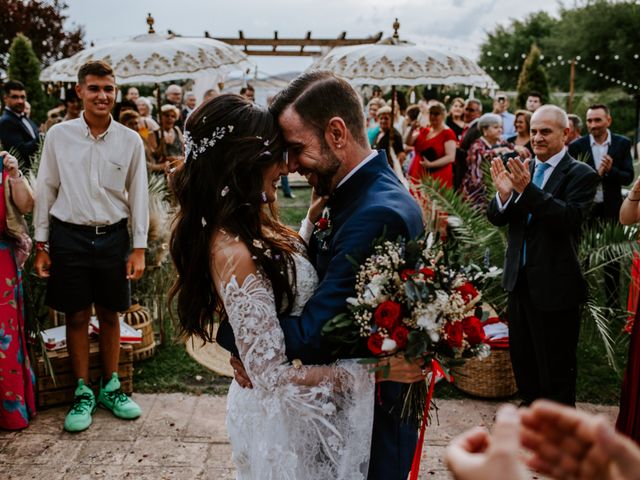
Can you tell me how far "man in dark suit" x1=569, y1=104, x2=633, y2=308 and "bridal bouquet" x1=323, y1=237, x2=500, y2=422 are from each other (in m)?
5.13

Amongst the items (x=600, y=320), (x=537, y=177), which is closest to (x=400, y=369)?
(x=537, y=177)

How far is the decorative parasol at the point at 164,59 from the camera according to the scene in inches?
279

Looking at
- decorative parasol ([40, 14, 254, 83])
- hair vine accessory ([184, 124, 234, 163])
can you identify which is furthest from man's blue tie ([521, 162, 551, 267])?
decorative parasol ([40, 14, 254, 83])

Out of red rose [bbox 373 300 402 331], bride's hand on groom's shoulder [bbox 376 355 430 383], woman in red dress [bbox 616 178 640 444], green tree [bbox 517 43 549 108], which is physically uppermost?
green tree [bbox 517 43 549 108]

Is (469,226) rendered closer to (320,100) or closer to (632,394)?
(632,394)

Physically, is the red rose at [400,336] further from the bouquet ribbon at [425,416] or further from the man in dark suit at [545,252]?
the man in dark suit at [545,252]

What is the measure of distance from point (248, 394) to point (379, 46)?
6569 millimetres

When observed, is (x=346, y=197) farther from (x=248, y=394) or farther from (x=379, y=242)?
(x=248, y=394)

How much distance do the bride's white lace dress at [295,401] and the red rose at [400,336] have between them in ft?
0.87

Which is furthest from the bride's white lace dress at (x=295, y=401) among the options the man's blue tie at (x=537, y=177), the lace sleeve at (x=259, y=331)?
the man's blue tie at (x=537, y=177)

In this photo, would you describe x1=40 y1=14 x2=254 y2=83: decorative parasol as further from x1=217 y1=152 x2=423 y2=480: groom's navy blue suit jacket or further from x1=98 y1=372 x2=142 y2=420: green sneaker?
x1=217 y1=152 x2=423 y2=480: groom's navy blue suit jacket

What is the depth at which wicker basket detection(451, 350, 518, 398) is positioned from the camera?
4.66 metres

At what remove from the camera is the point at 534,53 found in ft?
68.5

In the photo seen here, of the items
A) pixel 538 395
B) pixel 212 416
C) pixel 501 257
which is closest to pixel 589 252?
pixel 501 257
